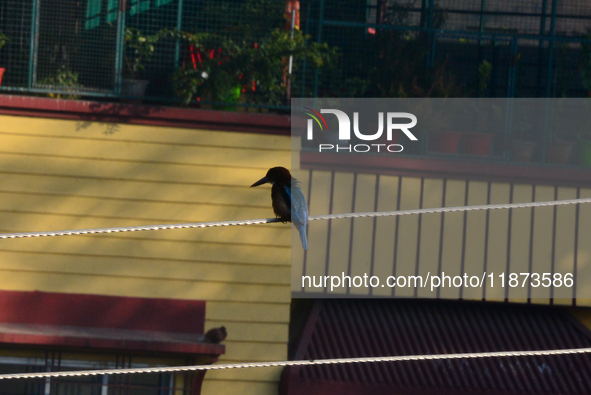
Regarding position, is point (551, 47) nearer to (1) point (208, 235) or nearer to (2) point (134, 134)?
(1) point (208, 235)

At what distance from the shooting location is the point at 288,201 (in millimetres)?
5508

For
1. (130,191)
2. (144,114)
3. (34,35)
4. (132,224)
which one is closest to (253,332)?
(132,224)

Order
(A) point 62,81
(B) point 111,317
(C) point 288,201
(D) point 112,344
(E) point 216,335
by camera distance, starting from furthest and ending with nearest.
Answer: (A) point 62,81, (B) point 111,317, (E) point 216,335, (D) point 112,344, (C) point 288,201

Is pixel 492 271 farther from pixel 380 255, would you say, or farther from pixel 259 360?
pixel 259 360

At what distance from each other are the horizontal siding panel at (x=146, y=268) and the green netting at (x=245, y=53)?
169 centimetres

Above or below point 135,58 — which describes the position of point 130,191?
below

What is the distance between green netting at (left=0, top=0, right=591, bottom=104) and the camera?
26.5 ft

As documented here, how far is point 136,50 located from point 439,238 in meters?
3.78

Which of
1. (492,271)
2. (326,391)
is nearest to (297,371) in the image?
(326,391)

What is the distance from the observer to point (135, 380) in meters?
7.64

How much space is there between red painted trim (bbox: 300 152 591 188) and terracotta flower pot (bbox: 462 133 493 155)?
0.34 metres

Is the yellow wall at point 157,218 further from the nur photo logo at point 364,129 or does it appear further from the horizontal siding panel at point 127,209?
the nur photo logo at point 364,129

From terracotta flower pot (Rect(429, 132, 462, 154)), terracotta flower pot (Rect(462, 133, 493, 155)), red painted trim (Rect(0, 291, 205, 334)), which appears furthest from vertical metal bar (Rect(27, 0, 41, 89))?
terracotta flower pot (Rect(462, 133, 493, 155))

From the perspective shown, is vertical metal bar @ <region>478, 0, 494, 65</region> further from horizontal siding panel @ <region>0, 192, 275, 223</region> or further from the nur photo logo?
horizontal siding panel @ <region>0, 192, 275, 223</region>
